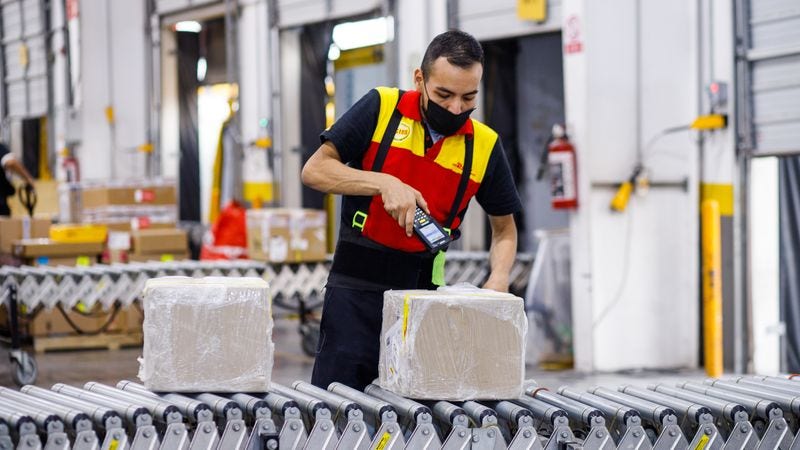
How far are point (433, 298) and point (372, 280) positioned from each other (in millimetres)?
551

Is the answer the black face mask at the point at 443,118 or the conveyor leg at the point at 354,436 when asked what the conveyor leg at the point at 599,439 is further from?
the black face mask at the point at 443,118

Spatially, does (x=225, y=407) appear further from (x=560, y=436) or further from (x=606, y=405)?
(x=606, y=405)

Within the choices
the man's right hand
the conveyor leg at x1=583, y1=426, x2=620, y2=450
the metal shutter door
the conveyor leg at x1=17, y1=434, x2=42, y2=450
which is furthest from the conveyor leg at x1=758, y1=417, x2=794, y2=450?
the metal shutter door

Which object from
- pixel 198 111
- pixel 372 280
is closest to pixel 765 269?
pixel 372 280

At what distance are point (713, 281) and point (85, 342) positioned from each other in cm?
516

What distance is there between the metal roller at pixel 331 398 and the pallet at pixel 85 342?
7.31 m

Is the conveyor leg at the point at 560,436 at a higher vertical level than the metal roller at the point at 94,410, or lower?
lower

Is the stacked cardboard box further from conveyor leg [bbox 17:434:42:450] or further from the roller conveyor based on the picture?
conveyor leg [bbox 17:434:42:450]

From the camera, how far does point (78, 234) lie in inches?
404

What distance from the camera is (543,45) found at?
11.0 m

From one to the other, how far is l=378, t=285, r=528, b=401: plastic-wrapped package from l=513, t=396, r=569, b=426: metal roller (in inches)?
2.6

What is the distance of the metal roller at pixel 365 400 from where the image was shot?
119 inches

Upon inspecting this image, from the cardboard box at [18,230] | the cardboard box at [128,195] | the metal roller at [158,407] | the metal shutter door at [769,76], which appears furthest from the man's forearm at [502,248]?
the cardboard box at [128,195]

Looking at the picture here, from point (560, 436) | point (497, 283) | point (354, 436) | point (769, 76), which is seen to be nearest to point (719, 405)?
point (560, 436)
